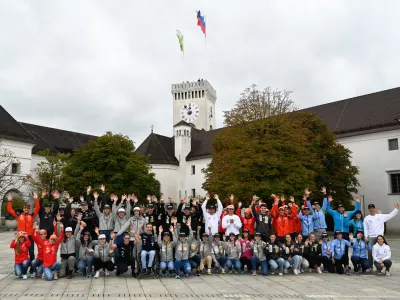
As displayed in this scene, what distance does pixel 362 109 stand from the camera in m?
37.5

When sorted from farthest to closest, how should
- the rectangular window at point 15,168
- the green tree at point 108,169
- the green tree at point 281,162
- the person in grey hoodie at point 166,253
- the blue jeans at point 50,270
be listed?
1. the rectangular window at point 15,168
2. the green tree at point 108,169
3. the green tree at point 281,162
4. the person in grey hoodie at point 166,253
5. the blue jeans at point 50,270

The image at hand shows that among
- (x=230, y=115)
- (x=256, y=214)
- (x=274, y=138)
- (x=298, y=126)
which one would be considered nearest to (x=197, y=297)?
(x=256, y=214)

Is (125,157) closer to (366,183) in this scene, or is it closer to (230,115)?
(230,115)

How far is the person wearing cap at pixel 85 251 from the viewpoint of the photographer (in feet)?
33.5

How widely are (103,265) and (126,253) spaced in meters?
0.68

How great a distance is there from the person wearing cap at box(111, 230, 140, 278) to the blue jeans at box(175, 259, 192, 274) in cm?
117

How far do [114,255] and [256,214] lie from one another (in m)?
4.47

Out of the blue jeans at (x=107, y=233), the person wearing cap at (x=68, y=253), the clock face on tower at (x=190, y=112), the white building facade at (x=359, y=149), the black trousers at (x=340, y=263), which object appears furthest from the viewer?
the clock face on tower at (x=190, y=112)

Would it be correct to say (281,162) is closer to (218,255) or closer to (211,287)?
(218,255)

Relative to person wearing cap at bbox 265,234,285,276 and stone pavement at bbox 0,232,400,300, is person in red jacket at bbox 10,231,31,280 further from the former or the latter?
person wearing cap at bbox 265,234,285,276

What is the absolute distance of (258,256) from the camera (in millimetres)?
10914

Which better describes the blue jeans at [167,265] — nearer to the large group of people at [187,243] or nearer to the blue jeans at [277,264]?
the large group of people at [187,243]

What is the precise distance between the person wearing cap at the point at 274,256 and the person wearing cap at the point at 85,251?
494cm

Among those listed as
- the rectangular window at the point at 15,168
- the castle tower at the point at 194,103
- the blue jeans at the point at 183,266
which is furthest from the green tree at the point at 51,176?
the castle tower at the point at 194,103
